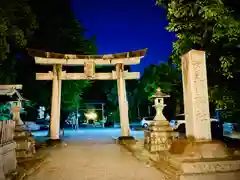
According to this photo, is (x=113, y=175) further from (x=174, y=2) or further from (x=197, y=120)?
(x=174, y=2)

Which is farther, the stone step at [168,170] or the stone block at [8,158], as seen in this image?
the stone block at [8,158]

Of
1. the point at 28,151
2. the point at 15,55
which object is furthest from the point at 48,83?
the point at 28,151

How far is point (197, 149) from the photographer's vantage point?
20.2 ft

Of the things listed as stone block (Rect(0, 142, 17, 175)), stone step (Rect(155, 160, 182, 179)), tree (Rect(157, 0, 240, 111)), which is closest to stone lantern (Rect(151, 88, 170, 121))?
tree (Rect(157, 0, 240, 111))

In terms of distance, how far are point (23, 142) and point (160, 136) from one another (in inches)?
233

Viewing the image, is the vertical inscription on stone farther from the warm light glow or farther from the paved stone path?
the warm light glow

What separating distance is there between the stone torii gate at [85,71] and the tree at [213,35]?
668cm

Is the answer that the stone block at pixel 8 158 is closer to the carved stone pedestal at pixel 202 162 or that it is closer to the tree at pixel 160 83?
the carved stone pedestal at pixel 202 162

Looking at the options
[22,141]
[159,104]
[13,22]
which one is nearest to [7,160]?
[22,141]

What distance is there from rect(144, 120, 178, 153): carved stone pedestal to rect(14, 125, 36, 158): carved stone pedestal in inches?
208

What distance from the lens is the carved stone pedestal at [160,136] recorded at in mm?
11561

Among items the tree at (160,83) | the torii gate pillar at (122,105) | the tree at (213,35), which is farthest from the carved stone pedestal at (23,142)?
the tree at (160,83)

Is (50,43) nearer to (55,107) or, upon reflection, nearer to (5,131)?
(55,107)

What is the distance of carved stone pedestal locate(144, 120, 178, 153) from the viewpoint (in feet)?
37.9
